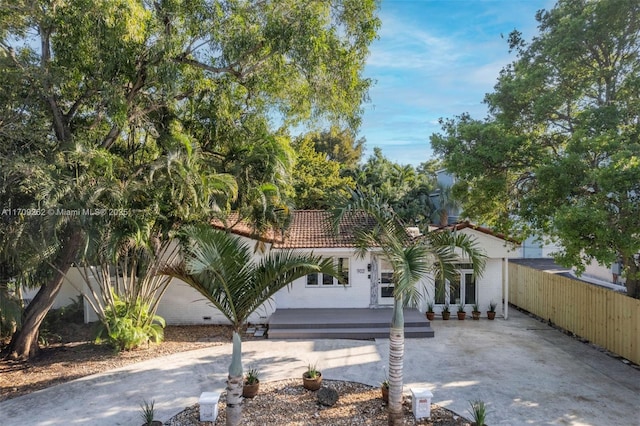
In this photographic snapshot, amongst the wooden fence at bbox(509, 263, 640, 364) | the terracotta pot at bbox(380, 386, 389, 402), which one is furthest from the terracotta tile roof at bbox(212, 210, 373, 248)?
the wooden fence at bbox(509, 263, 640, 364)

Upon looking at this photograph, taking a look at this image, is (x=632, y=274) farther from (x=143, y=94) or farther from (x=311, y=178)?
(x=311, y=178)

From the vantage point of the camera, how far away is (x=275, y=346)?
11.1m

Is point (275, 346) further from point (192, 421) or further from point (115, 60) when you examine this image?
point (115, 60)

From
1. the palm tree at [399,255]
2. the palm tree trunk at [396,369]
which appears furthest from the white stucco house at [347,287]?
the palm tree trunk at [396,369]

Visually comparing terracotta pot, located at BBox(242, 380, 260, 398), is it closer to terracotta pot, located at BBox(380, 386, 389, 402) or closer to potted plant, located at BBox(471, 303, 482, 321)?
terracotta pot, located at BBox(380, 386, 389, 402)

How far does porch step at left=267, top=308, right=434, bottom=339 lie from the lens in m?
11.9

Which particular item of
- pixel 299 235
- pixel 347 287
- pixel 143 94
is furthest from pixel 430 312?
pixel 143 94

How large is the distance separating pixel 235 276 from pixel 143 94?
243 inches

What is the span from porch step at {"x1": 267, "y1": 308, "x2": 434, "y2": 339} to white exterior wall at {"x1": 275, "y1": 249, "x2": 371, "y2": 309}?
0.86m

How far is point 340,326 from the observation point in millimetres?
12211

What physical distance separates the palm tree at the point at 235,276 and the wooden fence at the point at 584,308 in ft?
28.7

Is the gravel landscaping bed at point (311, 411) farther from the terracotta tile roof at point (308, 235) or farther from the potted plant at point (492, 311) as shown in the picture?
the potted plant at point (492, 311)

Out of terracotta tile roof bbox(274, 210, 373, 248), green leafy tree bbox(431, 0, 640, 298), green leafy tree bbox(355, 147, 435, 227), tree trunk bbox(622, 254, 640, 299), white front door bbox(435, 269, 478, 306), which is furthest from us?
green leafy tree bbox(355, 147, 435, 227)

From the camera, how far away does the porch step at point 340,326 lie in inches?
467
